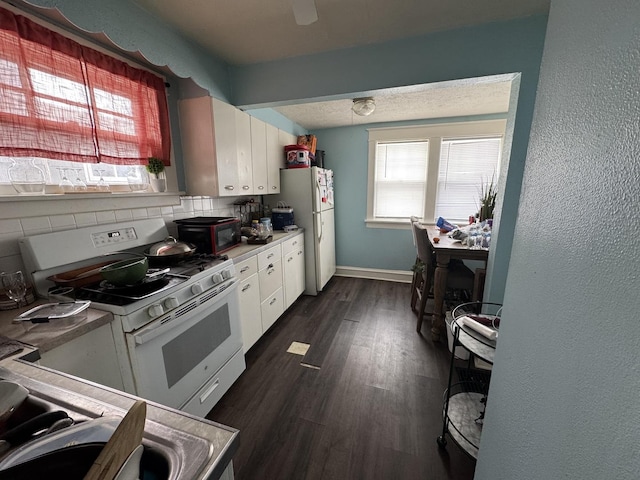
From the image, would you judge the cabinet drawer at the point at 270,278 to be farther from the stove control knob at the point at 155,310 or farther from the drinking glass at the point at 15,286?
the drinking glass at the point at 15,286

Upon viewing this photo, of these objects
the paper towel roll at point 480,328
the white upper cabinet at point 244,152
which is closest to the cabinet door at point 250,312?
the white upper cabinet at point 244,152

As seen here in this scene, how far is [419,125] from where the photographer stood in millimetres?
3297

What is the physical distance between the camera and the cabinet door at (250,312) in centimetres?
194

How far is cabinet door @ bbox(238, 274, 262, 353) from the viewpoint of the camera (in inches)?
76.5

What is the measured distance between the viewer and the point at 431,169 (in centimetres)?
338

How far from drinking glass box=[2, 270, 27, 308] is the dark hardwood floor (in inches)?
45.2

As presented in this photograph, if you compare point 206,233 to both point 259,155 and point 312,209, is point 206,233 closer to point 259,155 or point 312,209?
point 259,155

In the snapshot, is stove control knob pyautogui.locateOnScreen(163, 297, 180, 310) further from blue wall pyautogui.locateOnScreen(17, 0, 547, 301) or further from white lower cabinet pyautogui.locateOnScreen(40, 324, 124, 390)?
blue wall pyautogui.locateOnScreen(17, 0, 547, 301)

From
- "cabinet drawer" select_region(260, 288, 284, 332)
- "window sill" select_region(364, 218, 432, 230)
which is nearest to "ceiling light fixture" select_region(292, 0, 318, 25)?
"cabinet drawer" select_region(260, 288, 284, 332)

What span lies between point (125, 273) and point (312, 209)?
81.2 inches

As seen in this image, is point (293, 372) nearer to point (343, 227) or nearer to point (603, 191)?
point (603, 191)

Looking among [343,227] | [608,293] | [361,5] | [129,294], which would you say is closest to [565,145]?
[608,293]

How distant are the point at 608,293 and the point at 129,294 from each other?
1.56 m

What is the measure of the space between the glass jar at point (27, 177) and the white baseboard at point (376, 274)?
11.0 ft
